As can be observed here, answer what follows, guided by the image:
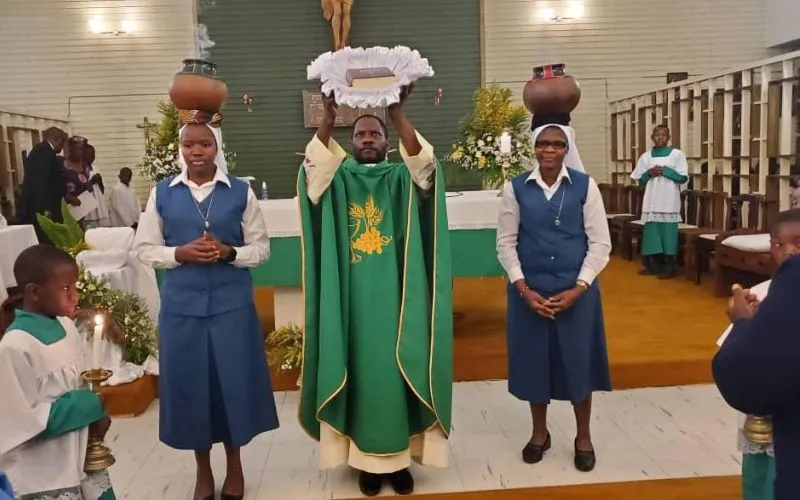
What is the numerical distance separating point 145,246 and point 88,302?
143 cm

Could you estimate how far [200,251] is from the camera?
2.68 meters

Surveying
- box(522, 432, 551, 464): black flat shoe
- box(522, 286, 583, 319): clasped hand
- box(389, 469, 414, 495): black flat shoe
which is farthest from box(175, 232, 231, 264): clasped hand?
box(522, 432, 551, 464): black flat shoe

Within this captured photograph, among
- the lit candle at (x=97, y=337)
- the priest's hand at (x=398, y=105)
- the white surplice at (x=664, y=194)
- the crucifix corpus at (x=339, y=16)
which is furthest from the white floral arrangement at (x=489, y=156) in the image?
the crucifix corpus at (x=339, y=16)

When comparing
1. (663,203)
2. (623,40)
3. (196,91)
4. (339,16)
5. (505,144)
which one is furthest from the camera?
(623,40)

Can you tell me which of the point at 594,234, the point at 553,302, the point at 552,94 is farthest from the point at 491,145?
the point at 553,302

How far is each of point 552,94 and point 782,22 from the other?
336 inches

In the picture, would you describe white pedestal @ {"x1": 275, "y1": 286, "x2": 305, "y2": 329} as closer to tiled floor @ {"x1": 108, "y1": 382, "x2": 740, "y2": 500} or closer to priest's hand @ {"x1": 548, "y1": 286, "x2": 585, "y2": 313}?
tiled floor @ {"x1": 108, "y1": 382, "x2": 740, "y2": 500}

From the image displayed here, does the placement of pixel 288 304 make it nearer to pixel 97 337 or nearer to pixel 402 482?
pixel 402 482

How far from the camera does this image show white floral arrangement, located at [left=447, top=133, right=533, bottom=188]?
5461 millimetres

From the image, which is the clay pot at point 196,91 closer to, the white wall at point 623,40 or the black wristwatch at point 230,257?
the black wristwatch at point 230,257

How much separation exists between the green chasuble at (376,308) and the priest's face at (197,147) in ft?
1.23

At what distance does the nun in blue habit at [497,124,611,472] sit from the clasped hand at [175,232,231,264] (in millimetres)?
1195

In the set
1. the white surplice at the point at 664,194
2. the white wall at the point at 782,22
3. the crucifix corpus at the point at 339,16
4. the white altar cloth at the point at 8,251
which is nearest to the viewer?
the white altar cloth at the point at 8,251

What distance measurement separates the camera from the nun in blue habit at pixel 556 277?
10.1 feet
